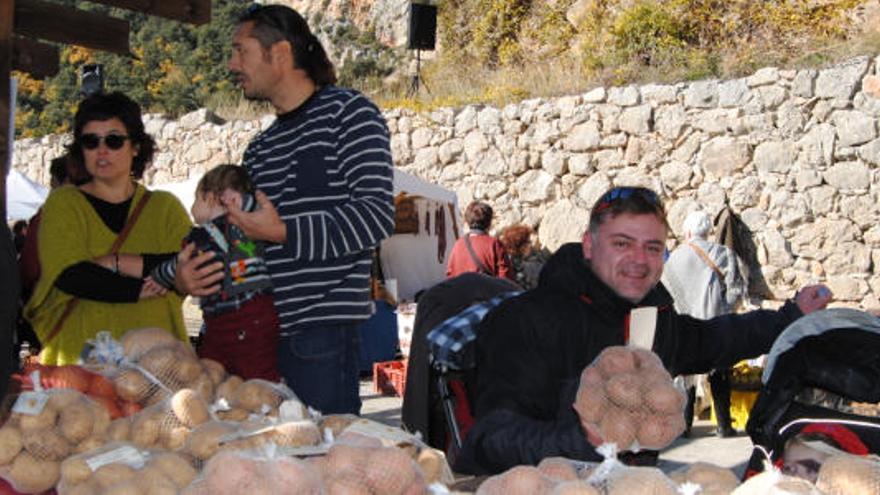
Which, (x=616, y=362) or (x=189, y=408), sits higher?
(x=616, y=362)

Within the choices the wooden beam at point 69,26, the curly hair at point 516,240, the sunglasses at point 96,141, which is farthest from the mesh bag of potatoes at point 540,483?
the curly hair at point 516,240

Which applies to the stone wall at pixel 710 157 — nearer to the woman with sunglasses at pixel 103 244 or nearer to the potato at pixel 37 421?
the woman with sunglasses at pixel 103 244

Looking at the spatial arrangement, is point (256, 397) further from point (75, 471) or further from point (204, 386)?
point (75, 471)

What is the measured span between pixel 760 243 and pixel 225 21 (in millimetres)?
24189

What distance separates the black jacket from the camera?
7.88ft

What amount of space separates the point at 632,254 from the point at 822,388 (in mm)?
708

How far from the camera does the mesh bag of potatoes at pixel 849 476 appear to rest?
1545 mm

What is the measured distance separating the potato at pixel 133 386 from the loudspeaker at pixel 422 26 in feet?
43.3

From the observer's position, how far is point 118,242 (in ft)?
10.6

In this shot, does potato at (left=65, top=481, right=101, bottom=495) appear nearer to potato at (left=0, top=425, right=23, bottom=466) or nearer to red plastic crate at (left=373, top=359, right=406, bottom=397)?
potato at (left=0, top=425, right=23, bottom=466)

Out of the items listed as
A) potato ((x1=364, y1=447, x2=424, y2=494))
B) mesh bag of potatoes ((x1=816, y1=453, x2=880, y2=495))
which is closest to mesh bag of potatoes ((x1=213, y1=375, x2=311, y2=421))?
potato ((x1=364, y1=447, x2=424, y2=494))

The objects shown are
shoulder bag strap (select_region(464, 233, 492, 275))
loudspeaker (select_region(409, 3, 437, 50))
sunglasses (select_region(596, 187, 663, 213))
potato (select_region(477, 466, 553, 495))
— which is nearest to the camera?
potato (select_region(477, 466, 553, 495))

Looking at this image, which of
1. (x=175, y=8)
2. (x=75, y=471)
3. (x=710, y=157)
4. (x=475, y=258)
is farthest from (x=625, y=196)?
(x=710, y=157)

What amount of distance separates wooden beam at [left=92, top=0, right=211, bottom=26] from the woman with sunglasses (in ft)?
3.32
